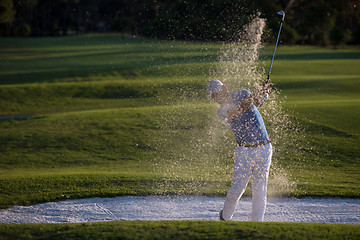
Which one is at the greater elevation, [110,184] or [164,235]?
[164,235]

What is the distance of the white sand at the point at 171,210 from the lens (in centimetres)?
714

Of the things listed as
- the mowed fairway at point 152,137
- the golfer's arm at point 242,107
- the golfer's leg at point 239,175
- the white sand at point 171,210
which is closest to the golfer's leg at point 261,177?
the golfer's leg at point 239,175

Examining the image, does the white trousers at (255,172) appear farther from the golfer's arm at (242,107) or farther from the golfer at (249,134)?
the golfer's arm at (242,107)

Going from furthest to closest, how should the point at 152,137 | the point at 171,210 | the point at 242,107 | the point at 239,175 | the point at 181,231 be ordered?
the point at 152,137 < the point at 171,210 < the point at 239,175 < the point at 242,107 < the point at 181,231

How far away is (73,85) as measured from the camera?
23406mm

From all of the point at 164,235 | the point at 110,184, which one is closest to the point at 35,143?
the point at 110,184

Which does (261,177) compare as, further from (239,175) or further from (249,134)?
(249,134)

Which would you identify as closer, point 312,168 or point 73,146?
point 312,168

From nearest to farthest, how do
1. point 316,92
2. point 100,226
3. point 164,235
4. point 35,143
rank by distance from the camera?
point 164,235
point 100,226
point 35,143
point 316,92

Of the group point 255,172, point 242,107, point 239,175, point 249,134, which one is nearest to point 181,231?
point 239,175

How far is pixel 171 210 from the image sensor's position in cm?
749

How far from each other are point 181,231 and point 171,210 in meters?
2.01

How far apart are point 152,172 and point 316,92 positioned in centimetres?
1336

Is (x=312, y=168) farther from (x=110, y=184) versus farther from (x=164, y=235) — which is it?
(x=164, y=235)
